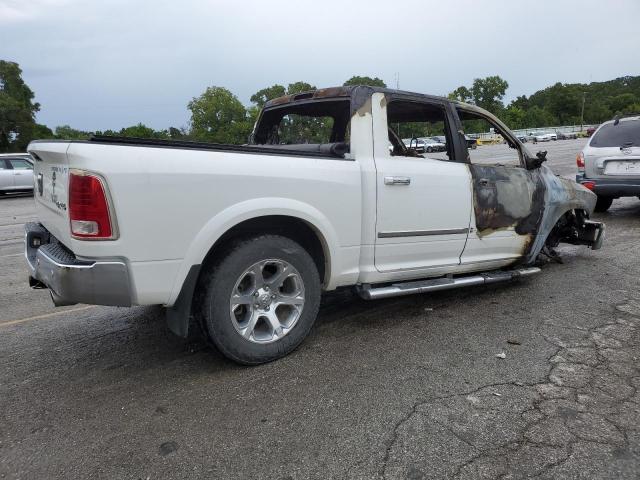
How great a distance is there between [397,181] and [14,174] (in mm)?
18935

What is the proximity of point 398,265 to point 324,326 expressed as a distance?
79 centimetres

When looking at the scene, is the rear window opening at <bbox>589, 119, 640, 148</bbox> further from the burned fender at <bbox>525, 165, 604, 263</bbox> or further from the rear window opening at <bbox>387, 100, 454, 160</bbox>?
the rear window opening at <bbox>387, 100, 454, 160</bbox>

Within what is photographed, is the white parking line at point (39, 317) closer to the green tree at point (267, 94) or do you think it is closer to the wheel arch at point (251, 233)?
the wheel arch at point (251, 233)

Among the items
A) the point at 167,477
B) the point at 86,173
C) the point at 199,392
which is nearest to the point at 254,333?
the point at 199,392

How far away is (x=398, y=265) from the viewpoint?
3965 millimetres

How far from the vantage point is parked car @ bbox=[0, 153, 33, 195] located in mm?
18211

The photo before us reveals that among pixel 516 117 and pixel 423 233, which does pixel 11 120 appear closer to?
pixel 423 233

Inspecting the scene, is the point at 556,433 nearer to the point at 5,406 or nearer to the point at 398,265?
the point at 398,265

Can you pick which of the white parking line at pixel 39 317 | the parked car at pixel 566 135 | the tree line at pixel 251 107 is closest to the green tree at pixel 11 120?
the tree line at pixel 251 107

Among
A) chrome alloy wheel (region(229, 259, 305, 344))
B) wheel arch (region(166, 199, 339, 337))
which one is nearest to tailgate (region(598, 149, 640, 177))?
wheel arch (region(166, 199, 339, 337))

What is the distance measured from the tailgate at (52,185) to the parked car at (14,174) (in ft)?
55.7

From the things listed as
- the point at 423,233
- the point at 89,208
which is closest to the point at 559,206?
the point at 423,233

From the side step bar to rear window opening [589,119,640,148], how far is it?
16.0 ft

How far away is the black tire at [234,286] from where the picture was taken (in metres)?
3.08
